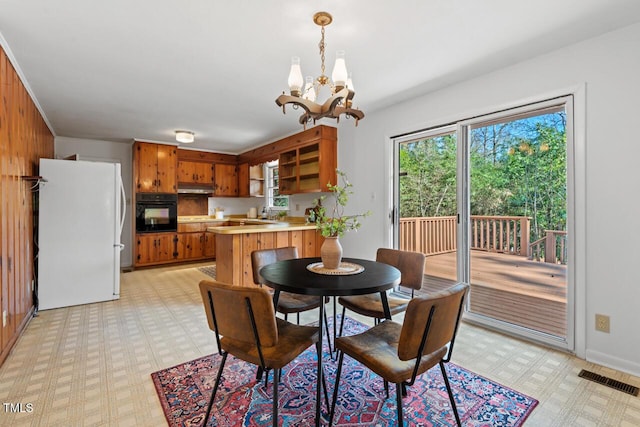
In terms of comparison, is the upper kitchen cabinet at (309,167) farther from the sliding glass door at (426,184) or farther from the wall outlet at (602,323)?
the wall outlet at (602,323)

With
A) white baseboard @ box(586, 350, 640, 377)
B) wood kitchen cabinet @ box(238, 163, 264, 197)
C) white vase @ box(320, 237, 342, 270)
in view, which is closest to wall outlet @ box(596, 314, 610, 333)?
white baseboard @ box(586, 350, 640, 377)

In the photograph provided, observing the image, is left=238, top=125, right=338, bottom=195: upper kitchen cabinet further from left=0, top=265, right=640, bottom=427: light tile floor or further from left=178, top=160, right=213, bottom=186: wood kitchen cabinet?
left=0, top=265, right=640, bottom=427: light tile floor

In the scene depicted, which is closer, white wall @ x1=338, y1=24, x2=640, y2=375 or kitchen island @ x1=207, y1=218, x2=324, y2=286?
white wall @ x1=338, y1=24, x2=640, y2=375

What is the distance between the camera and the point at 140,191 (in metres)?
5.57

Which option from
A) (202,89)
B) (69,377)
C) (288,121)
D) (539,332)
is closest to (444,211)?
(539,332)

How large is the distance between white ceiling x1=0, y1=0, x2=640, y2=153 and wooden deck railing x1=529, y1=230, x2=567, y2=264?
141 centimetres

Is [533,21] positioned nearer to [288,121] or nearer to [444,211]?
[444,211]

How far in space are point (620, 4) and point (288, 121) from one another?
349 cm

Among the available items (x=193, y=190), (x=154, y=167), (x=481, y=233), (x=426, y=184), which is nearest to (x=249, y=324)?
(x=481, y=233)

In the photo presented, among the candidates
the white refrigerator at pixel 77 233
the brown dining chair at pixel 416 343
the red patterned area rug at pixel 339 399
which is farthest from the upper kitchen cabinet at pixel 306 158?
the brown dining chair at pixel 416 343

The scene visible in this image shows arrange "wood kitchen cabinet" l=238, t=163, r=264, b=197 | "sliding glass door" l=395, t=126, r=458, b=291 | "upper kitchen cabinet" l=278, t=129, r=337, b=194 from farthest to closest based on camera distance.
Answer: "wood kitchen cabinet" l=238, t=163, r=264, b=197, "upper kitchen cabinet" l=278, t=129, r=337, b=194, "sliding glass door" l=395, t=126, r=458, b=291

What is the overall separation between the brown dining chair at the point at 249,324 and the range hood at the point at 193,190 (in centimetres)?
540

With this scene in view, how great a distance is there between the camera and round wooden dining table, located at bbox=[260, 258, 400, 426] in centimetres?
157

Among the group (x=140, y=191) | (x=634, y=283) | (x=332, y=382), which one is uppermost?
(x=140, y=191)
